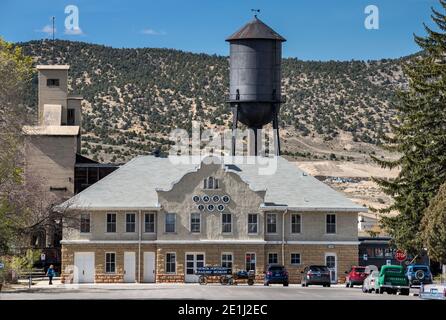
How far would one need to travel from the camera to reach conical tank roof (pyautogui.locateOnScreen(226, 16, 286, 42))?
93000 millimetres

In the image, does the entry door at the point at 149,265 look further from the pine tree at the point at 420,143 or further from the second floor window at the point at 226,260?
the pine tree at the point at 420,143

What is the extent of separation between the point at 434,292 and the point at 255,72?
42.9 m

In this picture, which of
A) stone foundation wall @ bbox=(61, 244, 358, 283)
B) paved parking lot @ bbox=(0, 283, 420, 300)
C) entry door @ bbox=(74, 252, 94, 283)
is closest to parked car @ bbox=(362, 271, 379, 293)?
paved parking lot @ bbox=(0, 283, 420, 300)

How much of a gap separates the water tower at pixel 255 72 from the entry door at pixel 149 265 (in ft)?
46.3

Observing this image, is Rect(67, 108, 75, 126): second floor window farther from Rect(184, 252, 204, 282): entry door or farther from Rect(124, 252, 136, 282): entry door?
Rect(184, 252, 204, 282): entry door

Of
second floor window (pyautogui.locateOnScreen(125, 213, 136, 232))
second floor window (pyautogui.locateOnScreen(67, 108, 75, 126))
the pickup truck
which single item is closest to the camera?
the pickup truck

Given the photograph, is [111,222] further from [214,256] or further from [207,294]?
[207,294]

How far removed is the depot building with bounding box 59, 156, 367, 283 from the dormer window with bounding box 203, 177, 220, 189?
6 centimetres

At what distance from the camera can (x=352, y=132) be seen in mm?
187250

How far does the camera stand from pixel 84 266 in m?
82.4

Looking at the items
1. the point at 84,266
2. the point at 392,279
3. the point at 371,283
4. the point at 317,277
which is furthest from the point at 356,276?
the point at 84,266

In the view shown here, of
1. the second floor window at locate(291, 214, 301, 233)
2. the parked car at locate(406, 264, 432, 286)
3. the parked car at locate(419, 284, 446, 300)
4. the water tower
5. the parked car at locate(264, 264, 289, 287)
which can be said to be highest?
the water tower

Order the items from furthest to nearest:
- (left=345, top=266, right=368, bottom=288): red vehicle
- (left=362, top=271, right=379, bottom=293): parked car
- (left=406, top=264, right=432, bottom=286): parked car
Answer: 1. (left=345, top=266, right=368, bottom=288): red vehicle
2. (left=406, top=264, right=432, bottom=286): parked car
3. (left=362, top=271, right=379, bottom=293): parked car

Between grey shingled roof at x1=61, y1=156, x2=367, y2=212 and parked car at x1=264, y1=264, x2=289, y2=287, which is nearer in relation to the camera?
parked car at x1=264, y1=264, x2=289, y2=287
